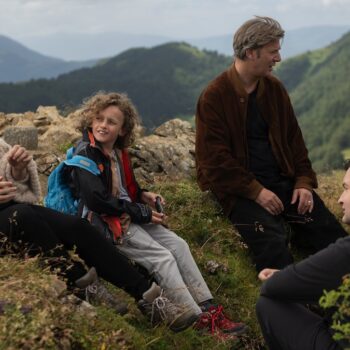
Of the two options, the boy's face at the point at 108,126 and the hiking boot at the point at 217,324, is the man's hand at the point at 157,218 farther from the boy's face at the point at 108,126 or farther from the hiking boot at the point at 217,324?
the hiking boot at the point at 217,324

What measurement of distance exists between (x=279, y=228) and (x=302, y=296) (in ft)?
8.29

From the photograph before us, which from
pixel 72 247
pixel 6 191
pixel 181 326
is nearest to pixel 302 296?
pixel 181 326

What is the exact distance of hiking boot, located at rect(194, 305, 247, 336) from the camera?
15.4 feet

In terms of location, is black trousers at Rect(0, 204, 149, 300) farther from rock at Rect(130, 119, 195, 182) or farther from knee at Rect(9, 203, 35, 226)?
rock at Rect(130, 119, 195, 182)

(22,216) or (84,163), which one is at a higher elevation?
(84,163)

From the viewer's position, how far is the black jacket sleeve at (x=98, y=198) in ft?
15.3

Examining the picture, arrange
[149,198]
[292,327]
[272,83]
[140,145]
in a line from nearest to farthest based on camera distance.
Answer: [292,327]
[149,198]
[272,83]
[140,145]

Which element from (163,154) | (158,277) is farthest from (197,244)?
(163,154)

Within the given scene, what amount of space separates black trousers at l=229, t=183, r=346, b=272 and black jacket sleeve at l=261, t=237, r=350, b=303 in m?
2.22

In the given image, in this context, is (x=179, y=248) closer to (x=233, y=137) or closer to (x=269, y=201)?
(x=269, y=201)

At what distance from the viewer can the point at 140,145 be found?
29.5 ft

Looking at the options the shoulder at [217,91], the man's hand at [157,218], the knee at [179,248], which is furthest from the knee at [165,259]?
the shoulder at [217,91]

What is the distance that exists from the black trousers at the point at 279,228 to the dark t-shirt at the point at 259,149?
186mm

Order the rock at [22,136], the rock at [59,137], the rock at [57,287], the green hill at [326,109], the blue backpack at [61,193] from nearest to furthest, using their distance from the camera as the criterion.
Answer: the rock at [57,287] → the blue backpack at [61,193] → the rock at [22,136] → the rock at [59,137] → the green hill at [326,109]
